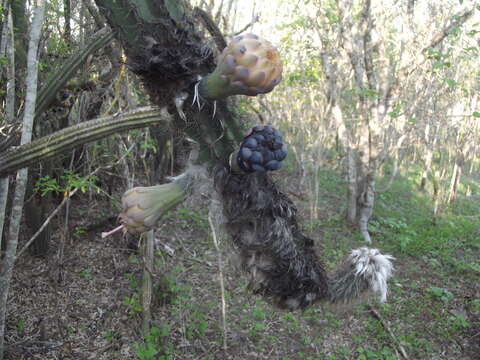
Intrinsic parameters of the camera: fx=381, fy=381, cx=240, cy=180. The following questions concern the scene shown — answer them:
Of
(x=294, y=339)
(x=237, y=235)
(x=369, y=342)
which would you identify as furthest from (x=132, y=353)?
(x=237, y=235)

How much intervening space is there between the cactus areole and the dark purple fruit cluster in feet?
0.61

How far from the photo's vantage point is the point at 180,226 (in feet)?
19.2

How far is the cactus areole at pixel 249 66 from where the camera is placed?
0.81 meters

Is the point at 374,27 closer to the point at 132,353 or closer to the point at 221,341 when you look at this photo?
the point at 221,341

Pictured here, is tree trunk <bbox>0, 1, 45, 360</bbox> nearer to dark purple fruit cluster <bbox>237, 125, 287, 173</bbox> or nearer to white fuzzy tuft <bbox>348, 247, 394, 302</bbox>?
dark purple fruit cluster <bbox>237, 125, 287, 173</bbox>

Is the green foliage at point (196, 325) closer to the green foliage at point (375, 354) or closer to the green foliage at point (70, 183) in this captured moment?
the green foliage at point (375, 354)

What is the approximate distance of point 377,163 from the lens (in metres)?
6.60

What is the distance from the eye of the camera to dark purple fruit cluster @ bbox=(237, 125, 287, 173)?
1.01m

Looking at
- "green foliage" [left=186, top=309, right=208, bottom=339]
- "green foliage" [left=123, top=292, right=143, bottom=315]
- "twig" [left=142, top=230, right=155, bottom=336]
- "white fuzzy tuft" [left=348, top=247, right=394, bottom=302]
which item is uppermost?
"white fuzzy tuft" [left=348, top=247, right=394, bottom=302]

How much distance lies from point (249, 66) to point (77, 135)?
2.31 feet

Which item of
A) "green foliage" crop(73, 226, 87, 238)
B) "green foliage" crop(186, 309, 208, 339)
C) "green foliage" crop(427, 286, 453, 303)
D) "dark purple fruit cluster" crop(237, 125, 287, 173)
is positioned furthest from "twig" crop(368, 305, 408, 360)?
"dark purple fruit cluster" crop(237, 125, 287, 173)

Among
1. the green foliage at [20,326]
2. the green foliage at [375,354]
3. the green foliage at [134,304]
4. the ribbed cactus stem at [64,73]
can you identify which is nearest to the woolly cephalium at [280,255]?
the ribbed cactus stem at [64,73]

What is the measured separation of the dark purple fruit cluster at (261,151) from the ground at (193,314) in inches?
86.0

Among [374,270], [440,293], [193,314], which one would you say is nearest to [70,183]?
[193,314]
